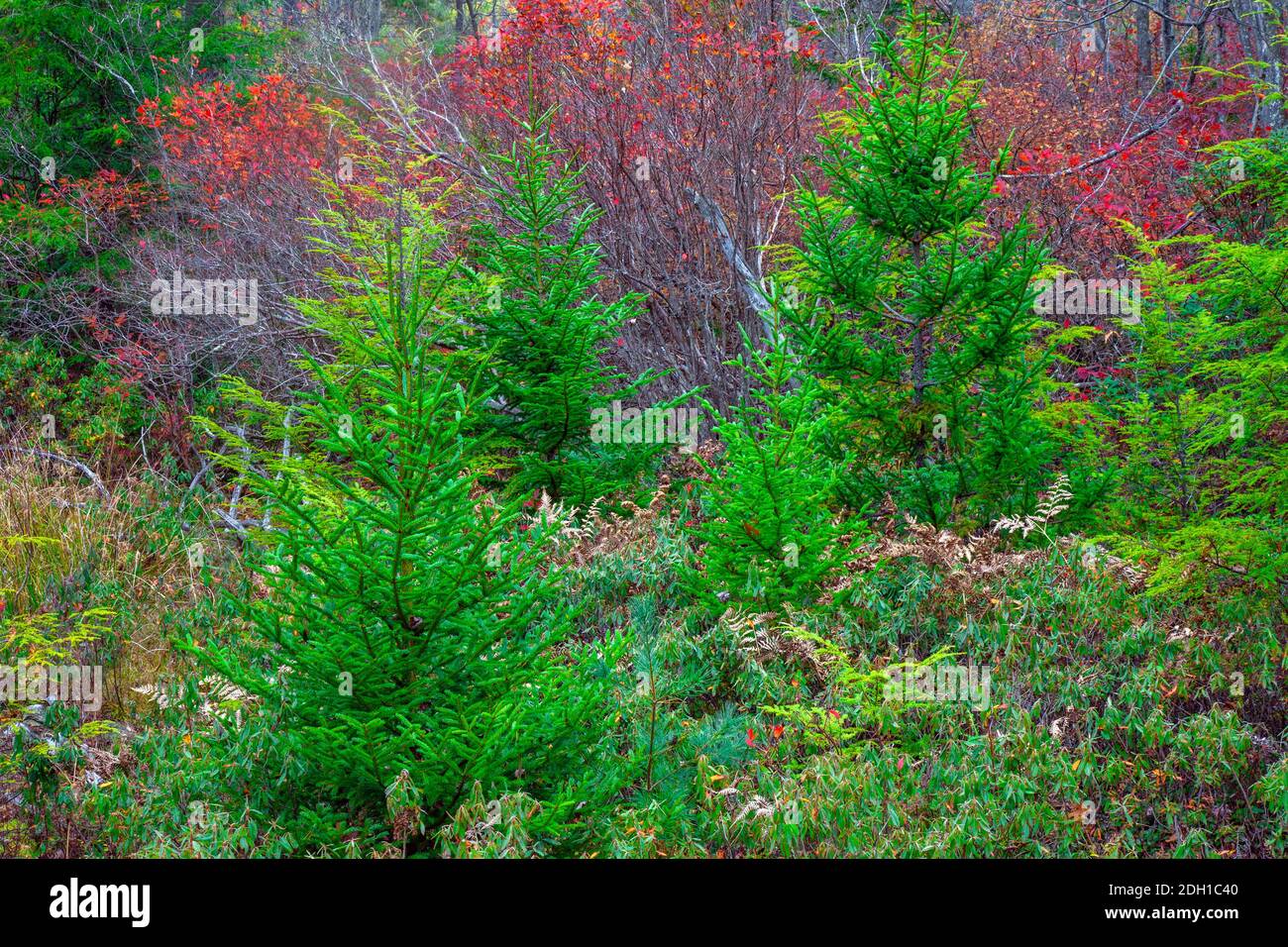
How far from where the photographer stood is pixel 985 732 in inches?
212

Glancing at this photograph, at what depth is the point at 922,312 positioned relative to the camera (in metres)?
7.18

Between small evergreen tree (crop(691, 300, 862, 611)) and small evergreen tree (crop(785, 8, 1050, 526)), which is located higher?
small evergreen tree (crop(785, 8, 1050, 526))

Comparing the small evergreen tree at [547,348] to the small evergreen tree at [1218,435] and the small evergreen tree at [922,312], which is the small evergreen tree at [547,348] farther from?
the small evergreen tree at [1218,435]

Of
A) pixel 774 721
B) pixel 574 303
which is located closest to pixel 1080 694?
pixel 774 721

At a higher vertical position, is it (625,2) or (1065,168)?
(625,2)

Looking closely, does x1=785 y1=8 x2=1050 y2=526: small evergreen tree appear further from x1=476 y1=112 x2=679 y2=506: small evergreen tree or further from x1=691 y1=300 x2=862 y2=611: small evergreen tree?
x1=476 y1=112 x2=679 y2=506: small evergreen tree

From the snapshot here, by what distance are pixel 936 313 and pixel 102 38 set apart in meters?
12.2

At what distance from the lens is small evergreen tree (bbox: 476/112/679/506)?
793 cm

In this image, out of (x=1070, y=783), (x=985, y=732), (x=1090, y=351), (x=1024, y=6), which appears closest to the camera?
(x=1070, y=783)

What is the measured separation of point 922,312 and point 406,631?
447cm

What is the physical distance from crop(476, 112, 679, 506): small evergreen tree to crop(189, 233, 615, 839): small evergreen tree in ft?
12.2

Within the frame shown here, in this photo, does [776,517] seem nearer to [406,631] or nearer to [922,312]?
[922,312]

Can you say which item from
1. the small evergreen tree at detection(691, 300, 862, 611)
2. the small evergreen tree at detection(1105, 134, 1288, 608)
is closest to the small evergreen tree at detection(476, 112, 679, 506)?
the small evergreen tree at detection(691, 300, 862, 611)
